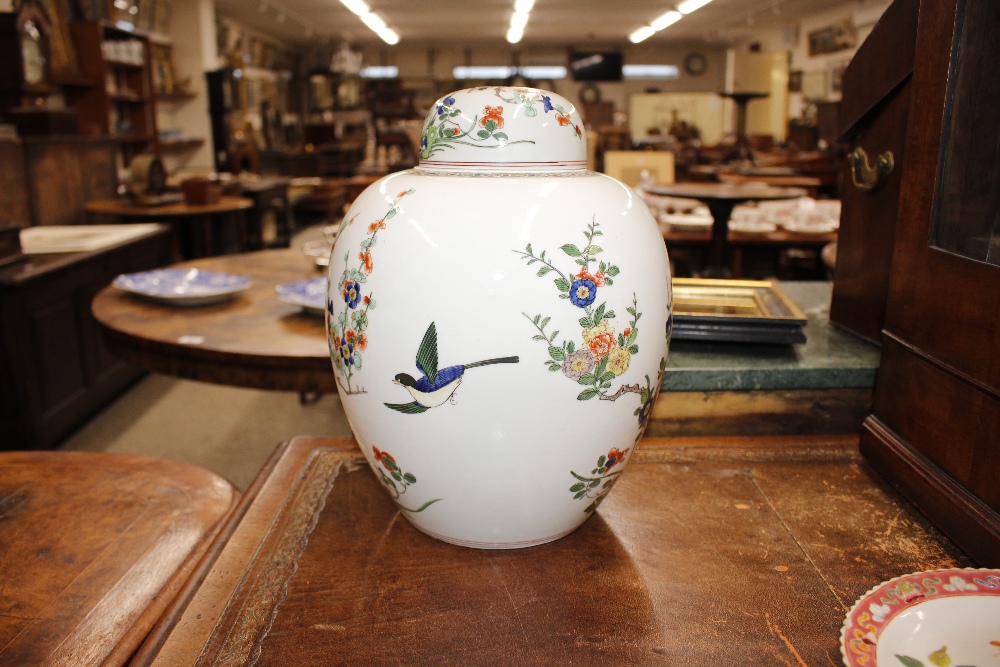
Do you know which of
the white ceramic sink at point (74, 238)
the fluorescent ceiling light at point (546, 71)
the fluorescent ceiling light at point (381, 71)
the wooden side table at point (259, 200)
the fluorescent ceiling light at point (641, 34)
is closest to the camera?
the white ceramic sink at point (74, 238)

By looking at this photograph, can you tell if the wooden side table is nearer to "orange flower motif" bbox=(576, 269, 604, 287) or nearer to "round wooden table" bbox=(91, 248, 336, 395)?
"round wooden table" bbox=(91, 248, 336, 395)

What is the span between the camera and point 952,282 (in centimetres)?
78

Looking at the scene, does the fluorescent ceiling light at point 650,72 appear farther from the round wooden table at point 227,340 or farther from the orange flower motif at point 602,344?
the orange flower motif at point 602,344

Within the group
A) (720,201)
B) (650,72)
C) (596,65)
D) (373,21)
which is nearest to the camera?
(720,201)

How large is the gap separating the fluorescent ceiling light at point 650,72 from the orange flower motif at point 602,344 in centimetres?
1606

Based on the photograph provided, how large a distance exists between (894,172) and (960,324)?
39 cm

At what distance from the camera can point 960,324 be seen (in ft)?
2.52

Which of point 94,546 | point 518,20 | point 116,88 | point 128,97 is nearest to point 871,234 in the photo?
point 94,546

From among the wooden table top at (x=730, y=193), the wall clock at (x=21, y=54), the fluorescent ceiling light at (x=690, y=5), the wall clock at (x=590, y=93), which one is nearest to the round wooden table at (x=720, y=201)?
the wooden table top at (x=730, y=193)

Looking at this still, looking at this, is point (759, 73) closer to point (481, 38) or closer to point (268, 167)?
point (268, 167)

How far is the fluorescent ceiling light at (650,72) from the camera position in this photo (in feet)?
51.5

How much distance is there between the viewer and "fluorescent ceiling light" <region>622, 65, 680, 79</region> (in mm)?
15703

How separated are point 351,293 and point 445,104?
8.4 inches

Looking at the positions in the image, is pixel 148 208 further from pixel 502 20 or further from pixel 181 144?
pixel 502 20
